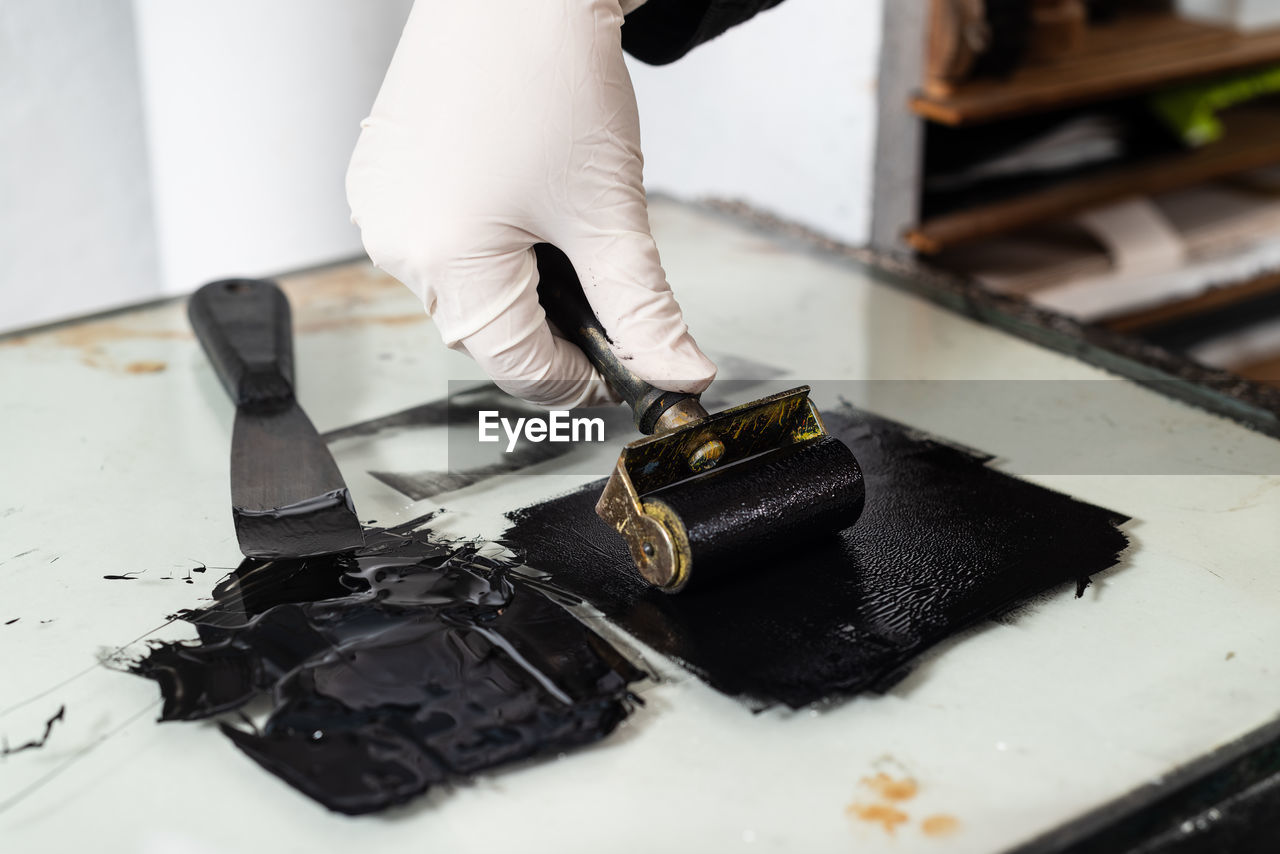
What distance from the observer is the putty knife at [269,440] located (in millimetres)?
1096

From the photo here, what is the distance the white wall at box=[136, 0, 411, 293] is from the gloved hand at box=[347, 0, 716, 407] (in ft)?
3.68

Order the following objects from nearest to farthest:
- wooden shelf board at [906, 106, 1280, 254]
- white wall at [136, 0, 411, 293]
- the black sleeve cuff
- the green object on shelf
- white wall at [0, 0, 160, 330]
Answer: the black sleeve cuff < white wall at [136, 0, 411, 293] < wooden shelf board at [906, 106, 1280, 254] < white wall at [0, 0, 160, 330] < the green object on shelf

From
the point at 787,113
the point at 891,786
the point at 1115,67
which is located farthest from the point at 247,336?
the point at 1115,67

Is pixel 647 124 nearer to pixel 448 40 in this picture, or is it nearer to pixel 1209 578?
pixel 448 40

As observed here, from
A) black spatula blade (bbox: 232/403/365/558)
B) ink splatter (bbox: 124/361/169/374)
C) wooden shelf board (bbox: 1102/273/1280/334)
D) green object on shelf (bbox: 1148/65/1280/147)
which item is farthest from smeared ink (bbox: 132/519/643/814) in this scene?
green object on shelf (bbox: 1148/65/1280/147)

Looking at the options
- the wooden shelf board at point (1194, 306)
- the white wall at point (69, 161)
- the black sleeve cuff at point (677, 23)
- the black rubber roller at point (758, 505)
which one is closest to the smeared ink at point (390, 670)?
the black rubber roller at point (758, 505)

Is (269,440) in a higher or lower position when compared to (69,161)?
lower

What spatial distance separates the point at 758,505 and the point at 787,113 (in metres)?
1.55

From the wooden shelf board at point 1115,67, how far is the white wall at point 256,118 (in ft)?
3.62

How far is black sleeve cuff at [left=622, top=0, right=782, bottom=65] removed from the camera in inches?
54.4

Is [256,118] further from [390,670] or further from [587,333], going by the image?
[390,670]

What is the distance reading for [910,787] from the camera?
0.83 meters

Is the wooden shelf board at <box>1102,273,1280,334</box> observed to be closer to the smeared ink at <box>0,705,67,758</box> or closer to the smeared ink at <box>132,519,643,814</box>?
the smeared ink at <box>132,519,643,814</box>

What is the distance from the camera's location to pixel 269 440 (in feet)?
4.19
